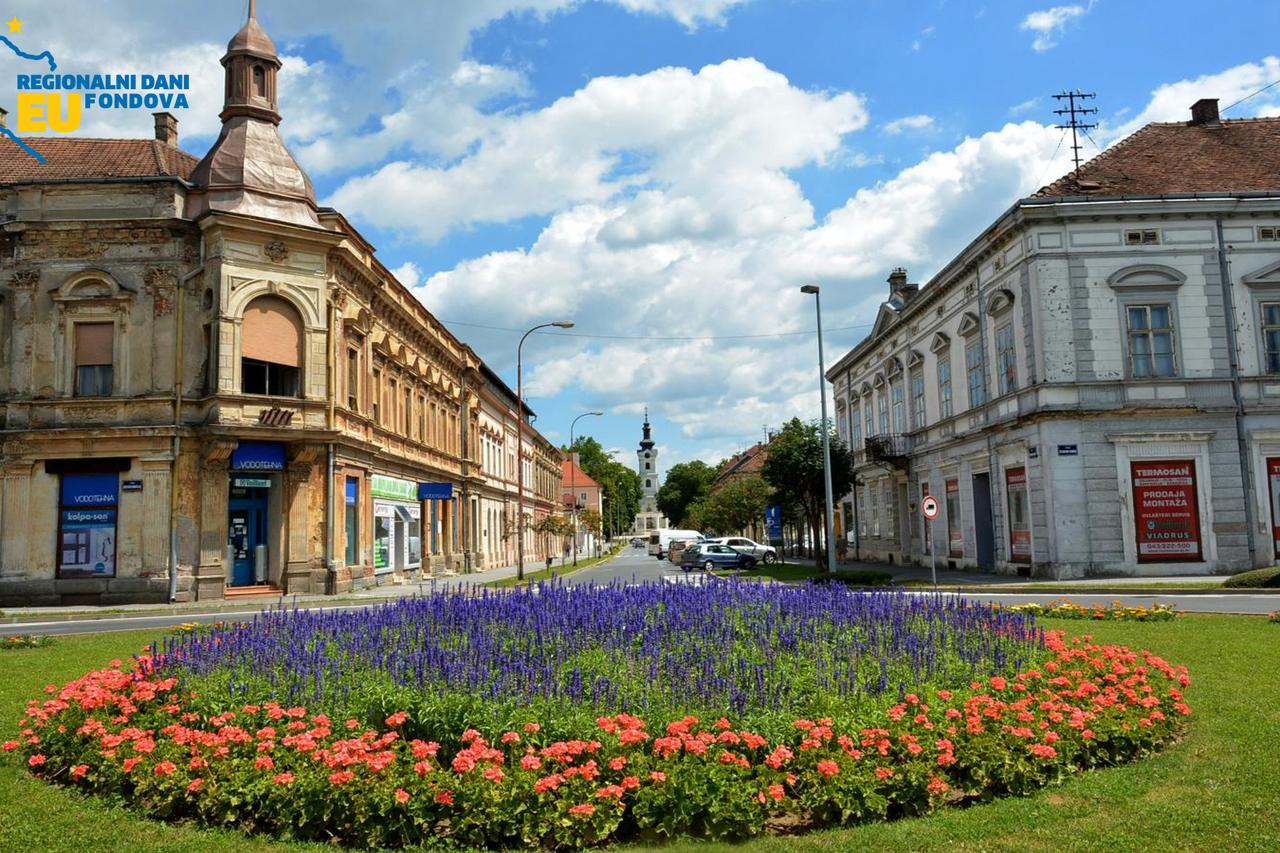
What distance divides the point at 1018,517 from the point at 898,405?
15.1 metres

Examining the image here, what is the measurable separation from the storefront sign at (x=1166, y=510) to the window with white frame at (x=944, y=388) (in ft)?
31.3

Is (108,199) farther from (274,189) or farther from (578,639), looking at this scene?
(578,639)

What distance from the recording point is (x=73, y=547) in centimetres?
2578

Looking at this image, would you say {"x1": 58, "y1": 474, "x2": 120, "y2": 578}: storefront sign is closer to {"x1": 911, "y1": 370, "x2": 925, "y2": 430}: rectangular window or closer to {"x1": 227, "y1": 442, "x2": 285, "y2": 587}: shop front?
{"x1": 227, "y1": 442, "x2": 285, "y2": 587}: shop front

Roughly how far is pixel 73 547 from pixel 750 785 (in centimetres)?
2624

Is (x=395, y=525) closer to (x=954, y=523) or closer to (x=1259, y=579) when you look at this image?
(x=954, y=523)

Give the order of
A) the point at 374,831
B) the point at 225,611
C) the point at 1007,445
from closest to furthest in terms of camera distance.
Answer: the point at 374,831, the point at 225,611, the point at 1007,445

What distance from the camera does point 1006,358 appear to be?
29.7 m

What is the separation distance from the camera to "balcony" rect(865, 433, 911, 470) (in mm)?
40906

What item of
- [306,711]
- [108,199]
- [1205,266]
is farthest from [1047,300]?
[108,199]

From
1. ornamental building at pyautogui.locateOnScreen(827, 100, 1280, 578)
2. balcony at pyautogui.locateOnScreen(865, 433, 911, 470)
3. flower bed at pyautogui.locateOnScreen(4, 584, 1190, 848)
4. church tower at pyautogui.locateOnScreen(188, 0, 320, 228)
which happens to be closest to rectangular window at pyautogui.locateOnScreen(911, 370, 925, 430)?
balcony at pyautogui.locateOnScreen(865, 433, 911, 470)

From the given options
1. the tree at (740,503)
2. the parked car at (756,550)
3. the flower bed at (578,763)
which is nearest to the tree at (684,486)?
the tree at (740,503)

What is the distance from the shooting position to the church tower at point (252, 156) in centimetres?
2686

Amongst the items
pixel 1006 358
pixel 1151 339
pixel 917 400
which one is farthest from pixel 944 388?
pixel 1151 339
